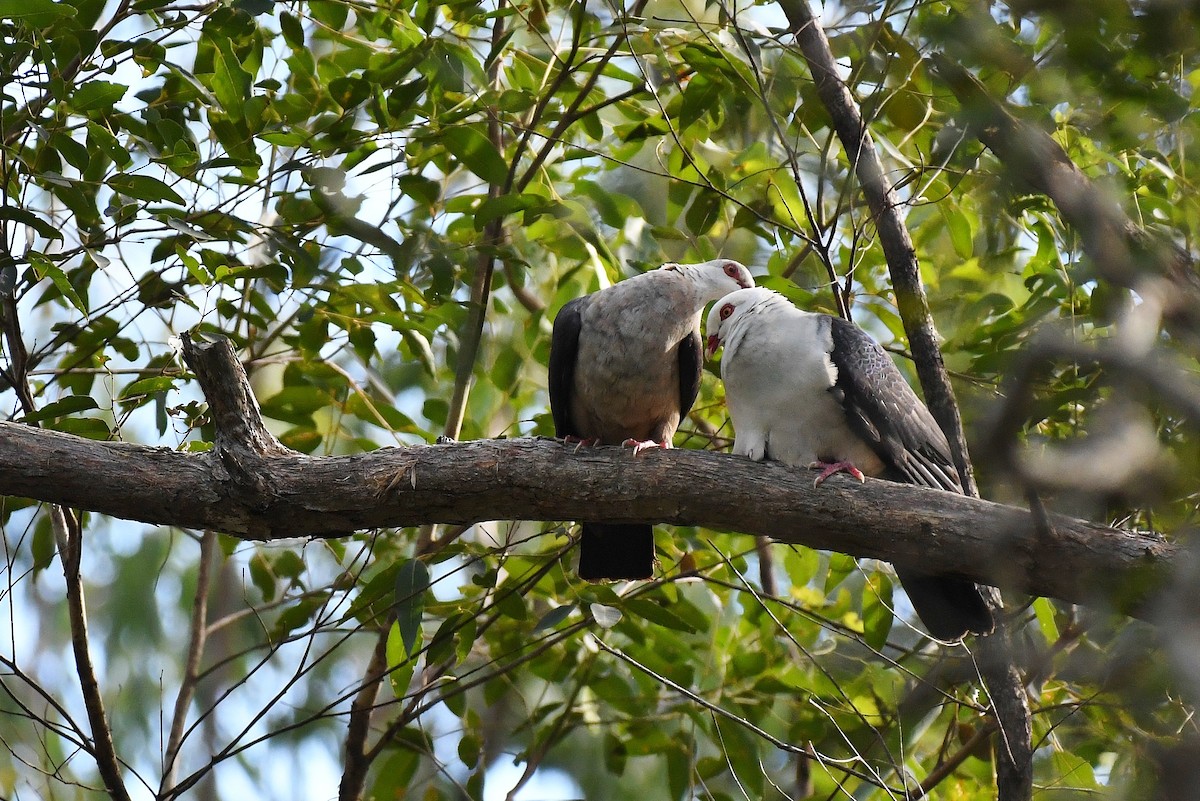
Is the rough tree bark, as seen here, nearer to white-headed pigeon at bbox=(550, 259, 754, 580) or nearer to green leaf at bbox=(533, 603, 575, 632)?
green leaf at bbox=(533, 603, 575, 632)

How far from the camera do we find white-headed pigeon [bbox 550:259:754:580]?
13.1 ft

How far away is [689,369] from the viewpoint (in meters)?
4.28

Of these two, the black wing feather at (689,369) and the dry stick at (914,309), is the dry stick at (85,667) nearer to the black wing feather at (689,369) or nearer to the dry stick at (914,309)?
the black wing feather at (689,369)

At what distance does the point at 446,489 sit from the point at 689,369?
147 centimetres

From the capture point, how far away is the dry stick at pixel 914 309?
3.32 metres

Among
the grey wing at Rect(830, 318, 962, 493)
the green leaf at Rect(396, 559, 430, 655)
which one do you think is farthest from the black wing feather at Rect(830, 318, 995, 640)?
the green leaf at Rect(396, 559, 430, 655)

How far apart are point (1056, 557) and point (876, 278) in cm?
297

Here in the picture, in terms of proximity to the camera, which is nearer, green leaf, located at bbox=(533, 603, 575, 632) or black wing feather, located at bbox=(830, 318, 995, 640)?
black wing feather, located at bbox=(830, 318, 995, 640)

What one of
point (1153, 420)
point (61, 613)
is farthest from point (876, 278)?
point (61, 613)

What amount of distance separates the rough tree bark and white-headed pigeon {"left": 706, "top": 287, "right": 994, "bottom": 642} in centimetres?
53

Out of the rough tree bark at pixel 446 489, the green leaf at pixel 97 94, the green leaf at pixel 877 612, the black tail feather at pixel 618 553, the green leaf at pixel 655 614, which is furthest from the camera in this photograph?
the black tail feather at pixel 618 553

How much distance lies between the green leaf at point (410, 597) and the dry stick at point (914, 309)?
1.68 metres

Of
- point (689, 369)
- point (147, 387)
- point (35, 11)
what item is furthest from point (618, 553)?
point (35, 11)

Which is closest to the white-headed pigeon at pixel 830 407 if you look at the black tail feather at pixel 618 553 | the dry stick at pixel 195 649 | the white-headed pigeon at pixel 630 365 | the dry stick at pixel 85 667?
the white-headed pigeon at pixel 630 365
